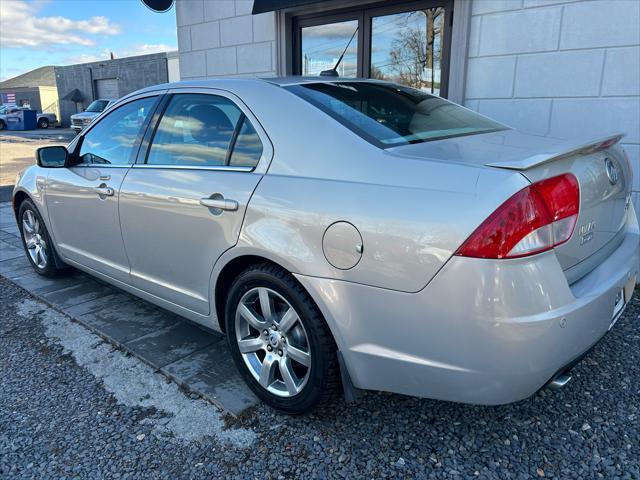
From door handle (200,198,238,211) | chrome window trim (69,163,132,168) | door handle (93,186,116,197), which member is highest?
chrome window trim (69,163,132,168)

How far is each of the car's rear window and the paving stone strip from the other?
1.51 metres

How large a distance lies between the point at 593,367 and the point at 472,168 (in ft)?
5.74

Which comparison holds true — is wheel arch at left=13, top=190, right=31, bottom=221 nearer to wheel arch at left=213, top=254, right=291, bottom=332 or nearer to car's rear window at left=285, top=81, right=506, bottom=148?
wheel arch at left=213, top=254, right=291, bottom=332

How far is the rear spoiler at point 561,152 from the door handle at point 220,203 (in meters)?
1.18

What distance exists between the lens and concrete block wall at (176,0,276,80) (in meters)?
6.45

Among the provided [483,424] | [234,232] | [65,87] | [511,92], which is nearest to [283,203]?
[234,232]

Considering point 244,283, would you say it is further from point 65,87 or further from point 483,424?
point 65,87

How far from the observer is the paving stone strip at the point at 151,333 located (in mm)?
2723

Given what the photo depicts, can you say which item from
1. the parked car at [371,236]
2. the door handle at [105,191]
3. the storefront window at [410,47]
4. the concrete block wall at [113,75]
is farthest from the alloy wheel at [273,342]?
the concrete block wall at [113,75]

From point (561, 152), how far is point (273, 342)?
4.93 ft

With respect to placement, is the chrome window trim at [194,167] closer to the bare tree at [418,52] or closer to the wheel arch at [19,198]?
the wheel arch at [19,198]

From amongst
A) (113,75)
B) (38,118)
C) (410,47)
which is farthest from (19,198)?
(38,118)

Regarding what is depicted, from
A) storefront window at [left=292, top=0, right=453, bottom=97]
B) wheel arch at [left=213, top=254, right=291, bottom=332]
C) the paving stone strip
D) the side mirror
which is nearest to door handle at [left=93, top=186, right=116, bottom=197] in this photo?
the side mirror

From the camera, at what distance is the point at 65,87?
37125 mm
